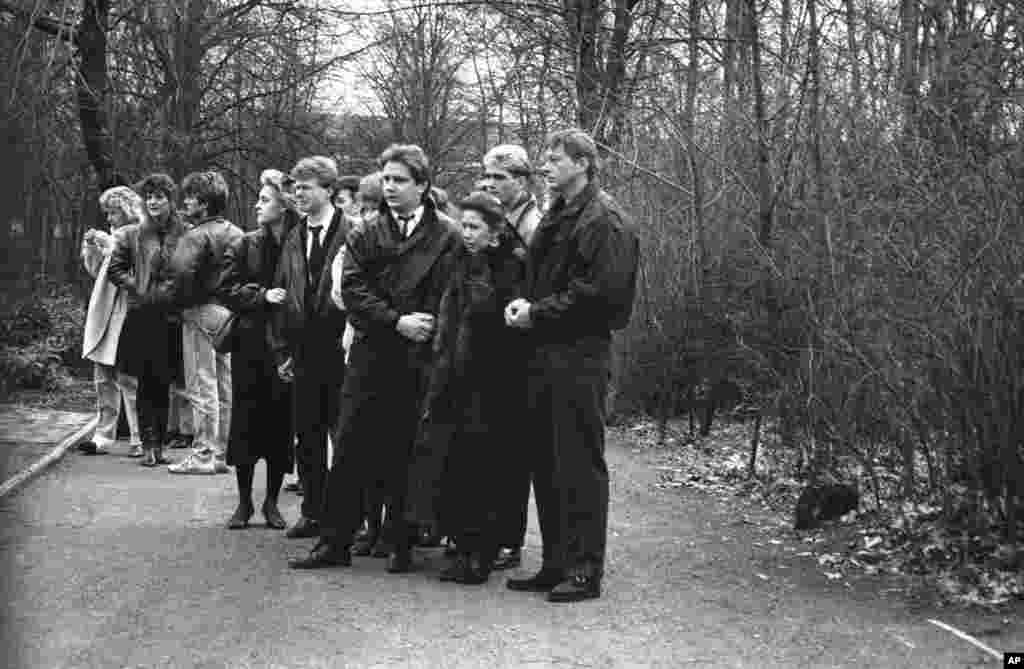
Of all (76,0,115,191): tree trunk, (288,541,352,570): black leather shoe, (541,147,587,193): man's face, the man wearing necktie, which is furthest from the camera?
(76,0,115,191): tree trunk

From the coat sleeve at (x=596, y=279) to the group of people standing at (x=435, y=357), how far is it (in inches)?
0.4

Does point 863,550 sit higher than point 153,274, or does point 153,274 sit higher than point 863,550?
point 153,274

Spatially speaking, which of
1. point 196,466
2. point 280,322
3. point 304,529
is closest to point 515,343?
point 280,322

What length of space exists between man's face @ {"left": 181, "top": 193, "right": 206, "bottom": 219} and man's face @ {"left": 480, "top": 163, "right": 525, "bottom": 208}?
11.1 feet

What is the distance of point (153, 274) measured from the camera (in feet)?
37.9

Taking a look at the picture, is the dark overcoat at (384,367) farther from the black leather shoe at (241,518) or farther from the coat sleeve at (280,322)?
the black leather shoe at (241,518)

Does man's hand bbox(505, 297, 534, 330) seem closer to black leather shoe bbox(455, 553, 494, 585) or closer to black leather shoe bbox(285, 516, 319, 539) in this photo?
black leather shoe bbox(455, 553, 494, 585)

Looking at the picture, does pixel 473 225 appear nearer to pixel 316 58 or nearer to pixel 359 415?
pixel 359 415

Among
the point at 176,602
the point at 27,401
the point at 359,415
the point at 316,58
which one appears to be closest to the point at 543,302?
the point at 359,415

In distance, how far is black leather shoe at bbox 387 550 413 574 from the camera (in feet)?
24.7

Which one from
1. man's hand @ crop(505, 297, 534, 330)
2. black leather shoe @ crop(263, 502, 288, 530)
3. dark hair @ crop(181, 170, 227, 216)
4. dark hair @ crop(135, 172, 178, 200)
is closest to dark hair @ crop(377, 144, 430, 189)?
man's hand @ crop(505, 297, 534, 330)

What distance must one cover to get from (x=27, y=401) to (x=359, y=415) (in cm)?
976

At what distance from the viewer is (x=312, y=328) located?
825 centimetres

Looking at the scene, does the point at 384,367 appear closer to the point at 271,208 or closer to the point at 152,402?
the point at 271,208
